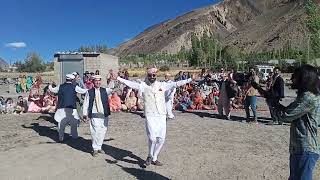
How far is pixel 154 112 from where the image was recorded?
28.4 ft

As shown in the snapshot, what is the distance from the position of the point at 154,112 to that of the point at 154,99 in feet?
0.80

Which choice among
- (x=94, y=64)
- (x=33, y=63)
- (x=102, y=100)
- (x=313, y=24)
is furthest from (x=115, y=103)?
(x=33, y=63)

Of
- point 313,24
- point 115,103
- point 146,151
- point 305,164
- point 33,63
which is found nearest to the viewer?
point 305,164

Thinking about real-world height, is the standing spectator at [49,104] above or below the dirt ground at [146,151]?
above

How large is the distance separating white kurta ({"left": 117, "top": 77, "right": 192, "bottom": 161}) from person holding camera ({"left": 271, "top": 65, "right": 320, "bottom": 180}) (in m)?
3.77

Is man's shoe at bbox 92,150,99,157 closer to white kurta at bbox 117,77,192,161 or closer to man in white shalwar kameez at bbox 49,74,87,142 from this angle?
white kurta at bbox 117,77,192,161

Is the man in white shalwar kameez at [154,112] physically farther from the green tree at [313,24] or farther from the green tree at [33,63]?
the green tree at [33,63]

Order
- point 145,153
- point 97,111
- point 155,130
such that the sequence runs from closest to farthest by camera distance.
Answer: point 155,130, point 97,111, point 145,153

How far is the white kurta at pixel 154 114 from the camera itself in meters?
8.61

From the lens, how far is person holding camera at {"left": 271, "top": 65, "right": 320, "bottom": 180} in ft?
16.1

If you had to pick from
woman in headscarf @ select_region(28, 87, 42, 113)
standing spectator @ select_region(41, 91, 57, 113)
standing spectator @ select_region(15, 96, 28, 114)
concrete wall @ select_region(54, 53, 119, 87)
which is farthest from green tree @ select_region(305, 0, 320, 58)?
standing spectator @ select_region(15, 96, 28, 114)

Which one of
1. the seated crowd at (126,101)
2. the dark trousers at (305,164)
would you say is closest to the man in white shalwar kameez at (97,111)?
the dark trousers at (305,164)

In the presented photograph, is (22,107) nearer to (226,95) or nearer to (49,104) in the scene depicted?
(49,104)

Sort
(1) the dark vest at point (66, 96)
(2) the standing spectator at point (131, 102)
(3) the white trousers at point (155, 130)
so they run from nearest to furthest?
(3) the white trousers at point (155, 130)
(1) the dark vest at point (66, 96)
(2) the standing spectator at point (131, 102)
